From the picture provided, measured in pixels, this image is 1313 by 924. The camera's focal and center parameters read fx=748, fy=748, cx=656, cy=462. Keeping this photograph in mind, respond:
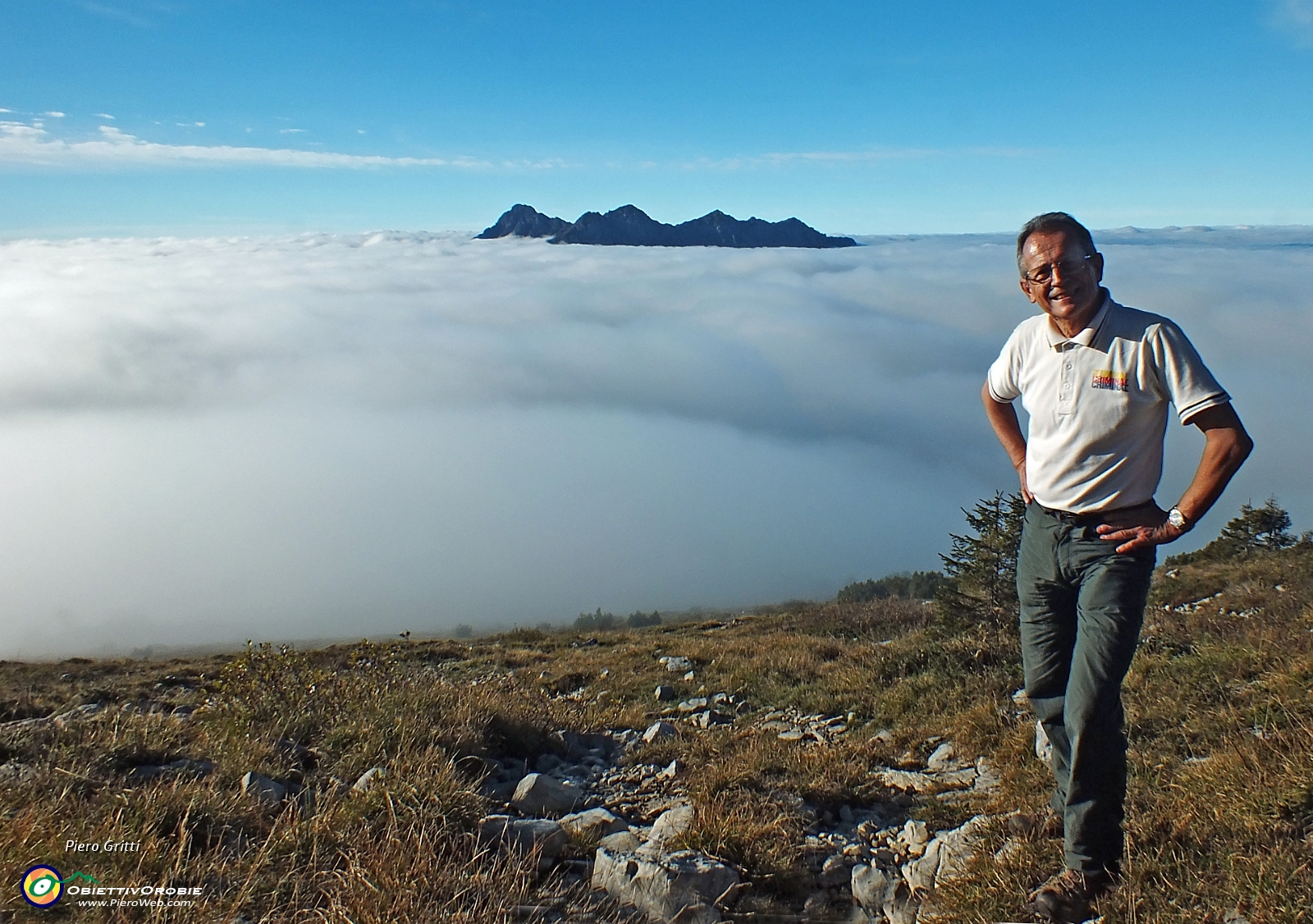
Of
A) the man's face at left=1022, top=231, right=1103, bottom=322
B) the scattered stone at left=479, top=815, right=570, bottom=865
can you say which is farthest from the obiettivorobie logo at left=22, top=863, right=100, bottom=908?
the man's face at left=1022, top=231, right=1103, bottom=322

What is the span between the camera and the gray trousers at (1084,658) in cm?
289

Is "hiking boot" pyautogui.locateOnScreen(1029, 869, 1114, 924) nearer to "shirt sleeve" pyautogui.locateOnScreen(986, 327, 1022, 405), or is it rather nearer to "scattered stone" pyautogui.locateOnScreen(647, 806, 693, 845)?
"scattered stone" pyautogui.locateOnScreen(647, 806, 693, 845)

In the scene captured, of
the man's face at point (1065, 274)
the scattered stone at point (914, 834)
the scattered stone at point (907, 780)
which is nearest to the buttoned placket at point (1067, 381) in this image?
the man's face at point (1065, 274)

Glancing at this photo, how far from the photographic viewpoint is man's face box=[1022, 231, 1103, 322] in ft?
9.57

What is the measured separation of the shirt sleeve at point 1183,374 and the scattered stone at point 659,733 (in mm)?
4711

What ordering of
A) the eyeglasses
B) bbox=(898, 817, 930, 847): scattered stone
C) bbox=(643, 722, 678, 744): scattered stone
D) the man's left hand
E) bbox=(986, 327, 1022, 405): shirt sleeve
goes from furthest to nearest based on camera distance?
bbox=(643, 722, 678, 744): scattered stone
bbox=(898, 817, 930, 847): scattered stone
bbox=(986, 327, 1022, 405): shirt sleeve
the eyeglasses
the man's left hand

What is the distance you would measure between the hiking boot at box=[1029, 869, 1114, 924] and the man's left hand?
4.52ft

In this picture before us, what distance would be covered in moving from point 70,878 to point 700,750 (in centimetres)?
384

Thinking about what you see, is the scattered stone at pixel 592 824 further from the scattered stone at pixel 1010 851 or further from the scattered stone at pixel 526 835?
the scattered stone at pixel 1010 851

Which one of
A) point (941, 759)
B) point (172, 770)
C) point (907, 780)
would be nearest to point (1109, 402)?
point (907, 780)

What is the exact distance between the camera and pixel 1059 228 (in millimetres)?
2959

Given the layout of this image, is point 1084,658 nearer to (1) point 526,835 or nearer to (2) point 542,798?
(1) point 526,835

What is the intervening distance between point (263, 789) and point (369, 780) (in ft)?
1.74

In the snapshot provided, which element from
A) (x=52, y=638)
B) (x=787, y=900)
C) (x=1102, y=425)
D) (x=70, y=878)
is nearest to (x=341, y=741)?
(x=70, y=878)
